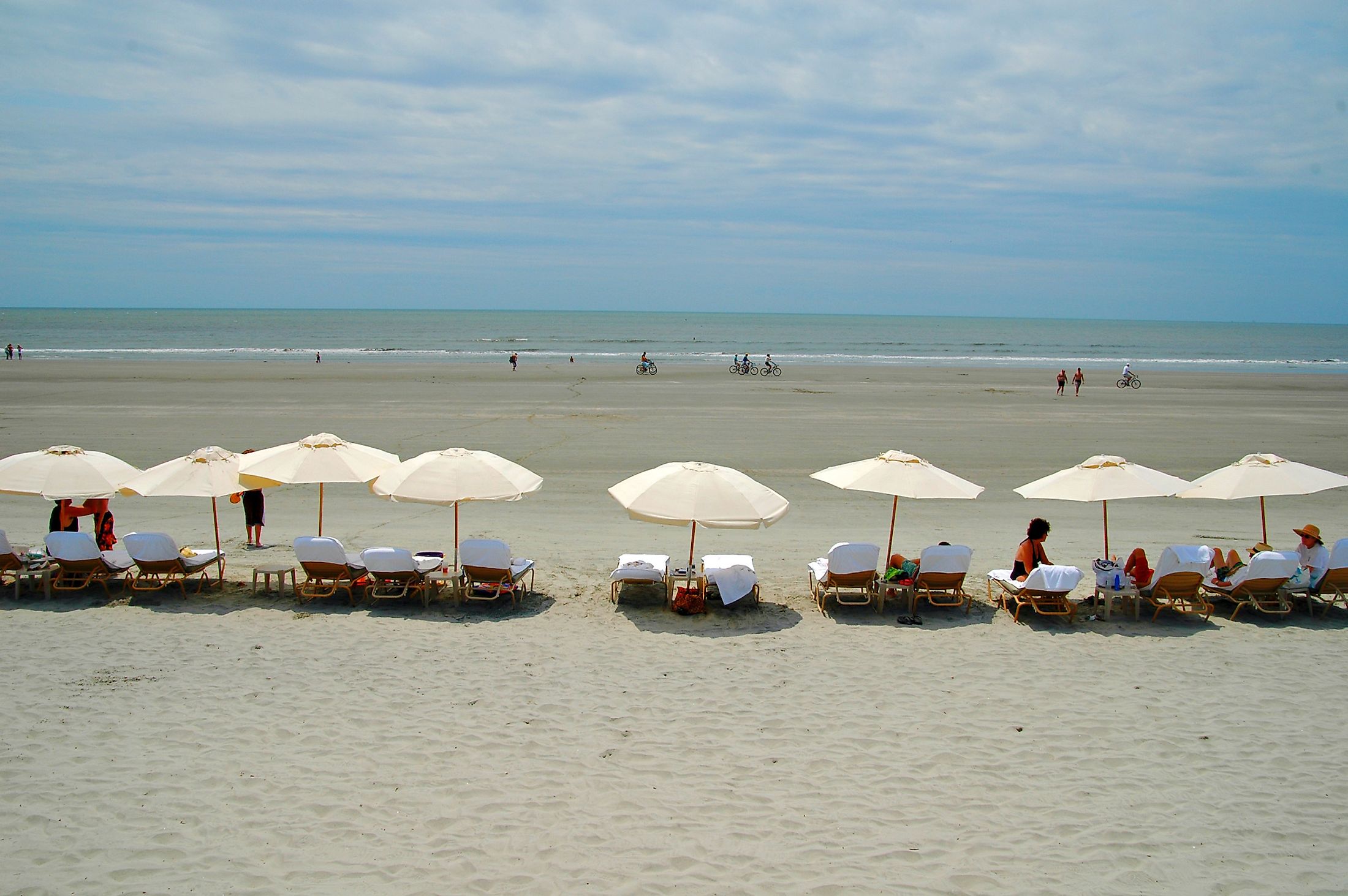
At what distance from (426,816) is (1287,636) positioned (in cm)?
839

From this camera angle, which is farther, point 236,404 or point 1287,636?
point 236,404

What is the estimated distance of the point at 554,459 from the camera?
18344 millimetres

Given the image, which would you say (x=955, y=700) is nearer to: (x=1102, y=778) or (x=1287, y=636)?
(x=1102, y=778)

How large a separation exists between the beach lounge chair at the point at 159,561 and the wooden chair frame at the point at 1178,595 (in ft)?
33.6

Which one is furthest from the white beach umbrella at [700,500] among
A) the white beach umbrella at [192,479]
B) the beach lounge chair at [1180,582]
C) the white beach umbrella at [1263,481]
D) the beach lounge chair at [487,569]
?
the white beach umbrella at [1263,481]

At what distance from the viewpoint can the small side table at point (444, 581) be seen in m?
9.22

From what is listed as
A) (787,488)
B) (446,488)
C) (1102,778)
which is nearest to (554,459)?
(787,488)

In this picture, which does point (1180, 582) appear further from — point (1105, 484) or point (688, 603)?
point (688, 603)

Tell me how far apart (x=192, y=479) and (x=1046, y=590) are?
360 inches

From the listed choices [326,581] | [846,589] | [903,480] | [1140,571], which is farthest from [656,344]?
[1140,571]

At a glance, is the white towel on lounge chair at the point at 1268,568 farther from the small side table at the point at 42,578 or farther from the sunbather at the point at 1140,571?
the small side table at the point at 42,578

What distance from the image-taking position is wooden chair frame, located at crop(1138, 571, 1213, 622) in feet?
29.1

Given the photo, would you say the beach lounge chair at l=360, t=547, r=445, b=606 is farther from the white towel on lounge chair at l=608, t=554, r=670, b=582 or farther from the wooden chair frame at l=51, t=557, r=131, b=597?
the wooden chair frame at l=51, t=557, r=131, b=597

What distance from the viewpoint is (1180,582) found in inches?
351
